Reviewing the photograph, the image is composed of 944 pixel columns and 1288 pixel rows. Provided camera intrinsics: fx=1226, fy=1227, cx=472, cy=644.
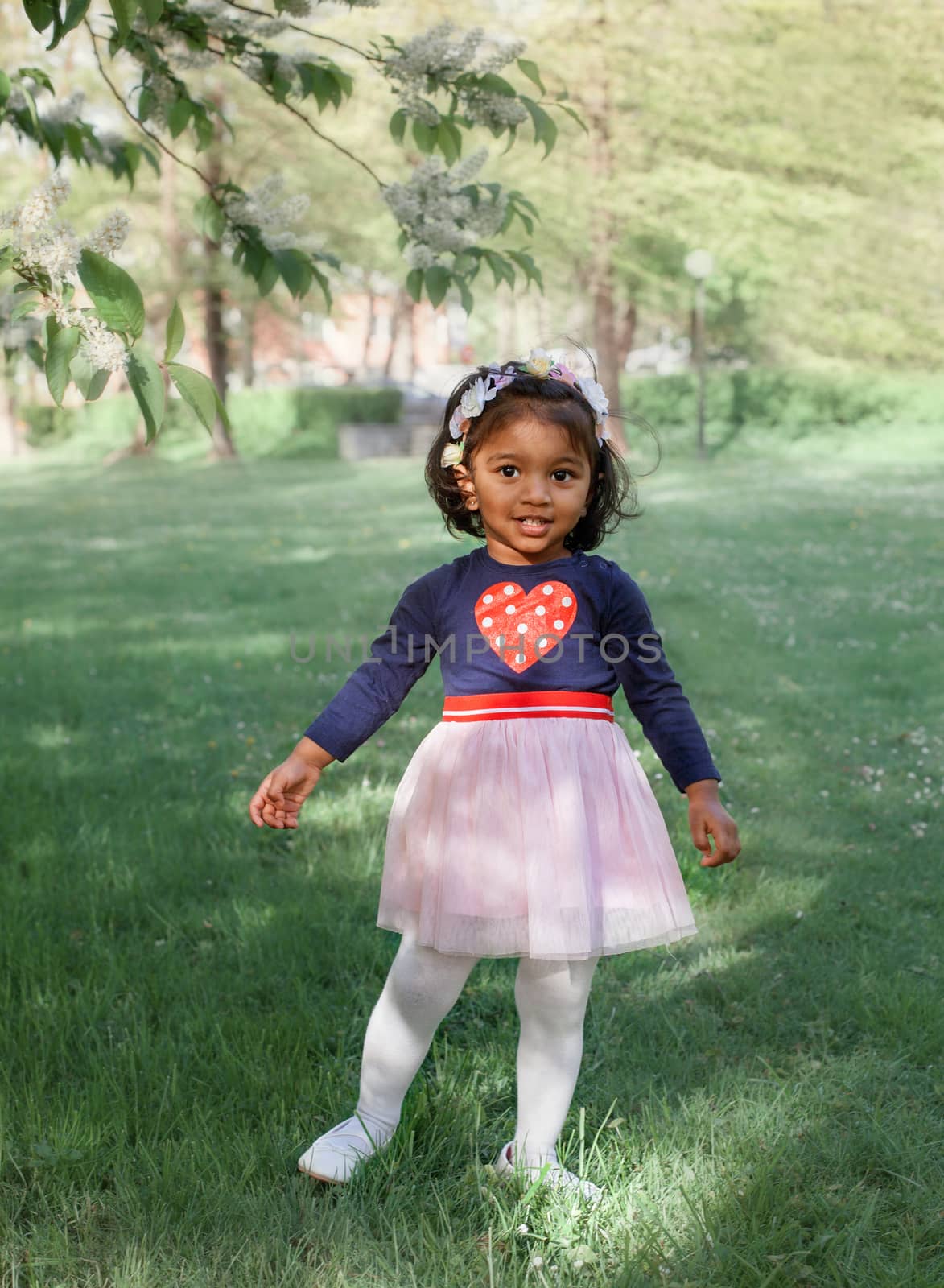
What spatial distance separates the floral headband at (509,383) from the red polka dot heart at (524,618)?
0.96ft

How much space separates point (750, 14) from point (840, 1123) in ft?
77.3

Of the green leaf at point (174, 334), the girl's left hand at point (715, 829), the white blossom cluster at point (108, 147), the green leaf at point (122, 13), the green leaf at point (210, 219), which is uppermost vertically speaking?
the white blossom cluster at point (108, 147)

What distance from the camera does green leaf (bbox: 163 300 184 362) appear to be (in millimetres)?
1926

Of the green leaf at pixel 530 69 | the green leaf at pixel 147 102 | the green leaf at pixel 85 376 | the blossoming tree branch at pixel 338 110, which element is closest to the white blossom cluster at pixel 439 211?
the blossoming tree branch at pixel 338 110

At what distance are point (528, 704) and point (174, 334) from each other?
2.95 feet

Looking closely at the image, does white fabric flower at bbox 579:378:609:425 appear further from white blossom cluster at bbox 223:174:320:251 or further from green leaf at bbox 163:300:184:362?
white blossom cluster at bbox 223:174:320:251

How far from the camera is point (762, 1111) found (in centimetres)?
257

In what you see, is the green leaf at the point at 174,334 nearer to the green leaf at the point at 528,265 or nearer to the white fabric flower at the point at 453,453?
the white fabric flower at the point at 453,453

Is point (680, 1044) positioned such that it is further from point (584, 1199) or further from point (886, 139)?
point (886, 139)

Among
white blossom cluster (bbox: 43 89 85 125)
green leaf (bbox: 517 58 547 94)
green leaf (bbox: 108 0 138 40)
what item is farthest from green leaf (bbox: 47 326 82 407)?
white blossom cluster (bbox: 43 89 85 125)

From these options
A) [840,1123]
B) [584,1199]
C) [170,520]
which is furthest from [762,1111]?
[170,520]

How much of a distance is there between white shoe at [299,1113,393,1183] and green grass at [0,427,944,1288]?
4cm

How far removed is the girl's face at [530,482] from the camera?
88.9 inches

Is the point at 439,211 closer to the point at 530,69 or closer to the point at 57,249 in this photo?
the point at 530,69
